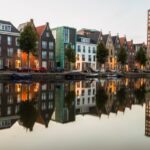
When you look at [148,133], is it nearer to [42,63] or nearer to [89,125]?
[89,125]

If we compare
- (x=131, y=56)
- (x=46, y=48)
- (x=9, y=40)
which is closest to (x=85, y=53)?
(x=46, y=48)

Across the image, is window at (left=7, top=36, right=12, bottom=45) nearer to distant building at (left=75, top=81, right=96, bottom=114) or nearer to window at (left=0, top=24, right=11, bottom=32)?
window at (left=0, top=24, right=11, bottom=32)

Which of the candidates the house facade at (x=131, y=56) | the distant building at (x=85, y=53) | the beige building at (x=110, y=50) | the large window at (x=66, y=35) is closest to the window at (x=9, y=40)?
the large window at (x=66, y=35)

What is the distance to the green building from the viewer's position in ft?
307

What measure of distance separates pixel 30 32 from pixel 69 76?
1575 centimetres

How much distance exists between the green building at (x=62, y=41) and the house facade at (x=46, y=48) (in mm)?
4544

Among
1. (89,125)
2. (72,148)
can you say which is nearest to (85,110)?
(89,125)

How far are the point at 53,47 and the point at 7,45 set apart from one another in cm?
1826

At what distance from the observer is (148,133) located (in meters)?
13.5

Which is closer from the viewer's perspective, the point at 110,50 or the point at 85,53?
the point at 85,53

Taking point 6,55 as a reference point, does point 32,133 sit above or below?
below

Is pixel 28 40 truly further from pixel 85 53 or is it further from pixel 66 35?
pixel 85 53

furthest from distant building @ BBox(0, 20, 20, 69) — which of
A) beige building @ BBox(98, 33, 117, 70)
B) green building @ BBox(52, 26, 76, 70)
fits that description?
beige building @ BBox(98, 33, 117, 70)

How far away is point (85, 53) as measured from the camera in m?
105
